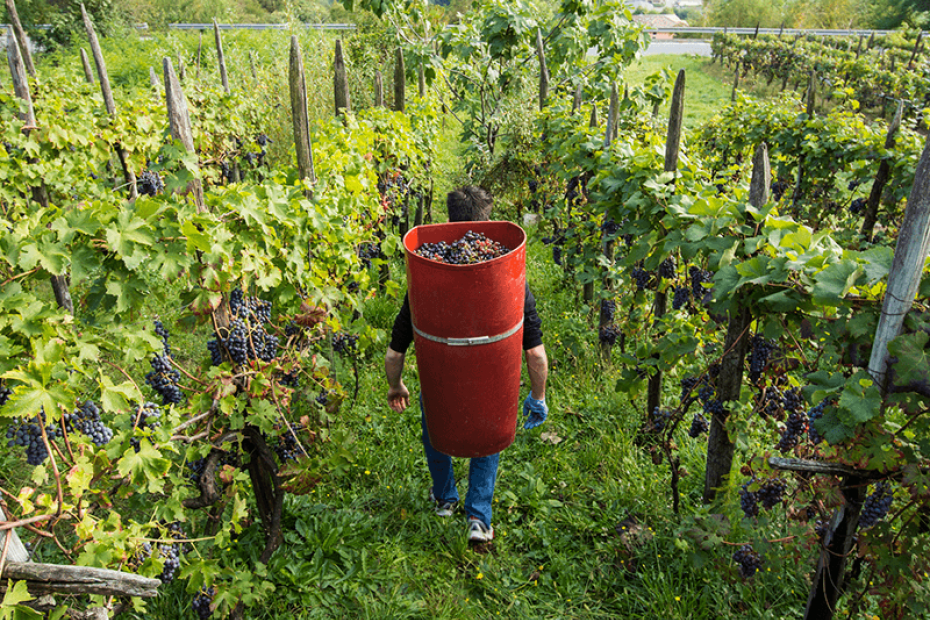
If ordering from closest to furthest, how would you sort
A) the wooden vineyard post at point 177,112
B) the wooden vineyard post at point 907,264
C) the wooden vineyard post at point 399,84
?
the wooden vineyard post at point 907,264 → the wooden vineyard post at point 177,112 → the wooden vineyard post at point 399,84

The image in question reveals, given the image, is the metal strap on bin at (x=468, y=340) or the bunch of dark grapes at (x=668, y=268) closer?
the metal strap on bin at (x=468, y=340)

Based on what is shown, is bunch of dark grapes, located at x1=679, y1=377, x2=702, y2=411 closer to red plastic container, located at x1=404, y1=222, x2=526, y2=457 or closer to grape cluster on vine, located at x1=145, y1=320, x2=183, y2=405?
red plastic container, located at x1=404, y1=222, x2=526, y2=457

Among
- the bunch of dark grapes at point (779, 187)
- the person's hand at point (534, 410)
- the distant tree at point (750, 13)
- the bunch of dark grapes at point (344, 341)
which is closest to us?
the person's hand at point (534, 410)

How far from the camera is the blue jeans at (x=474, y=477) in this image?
2672 millimetres

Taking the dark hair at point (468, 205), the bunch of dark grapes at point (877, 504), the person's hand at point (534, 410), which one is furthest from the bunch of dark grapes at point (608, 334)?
the bunch of dark grapes at point (877, 504)

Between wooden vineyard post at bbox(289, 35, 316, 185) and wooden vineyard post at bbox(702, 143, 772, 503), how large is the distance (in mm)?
2017

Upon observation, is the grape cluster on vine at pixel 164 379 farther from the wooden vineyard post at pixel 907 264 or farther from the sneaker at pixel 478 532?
the wooden vineyard post at pixel 907 264

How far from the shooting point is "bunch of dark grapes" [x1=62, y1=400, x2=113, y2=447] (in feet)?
5.86

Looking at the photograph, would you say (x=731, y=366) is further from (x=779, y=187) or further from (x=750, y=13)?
(x=750, y=13)

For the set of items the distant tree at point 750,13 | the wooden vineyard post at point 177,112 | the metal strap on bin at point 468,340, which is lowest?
the metal strap on bin at point 468,340

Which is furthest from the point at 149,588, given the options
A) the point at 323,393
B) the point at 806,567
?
the point at 806,567

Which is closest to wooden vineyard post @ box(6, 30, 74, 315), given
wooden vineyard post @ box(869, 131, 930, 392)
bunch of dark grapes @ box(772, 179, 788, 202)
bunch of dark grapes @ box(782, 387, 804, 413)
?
bunch of dark grapes @ box(782, 387, 804, 413)

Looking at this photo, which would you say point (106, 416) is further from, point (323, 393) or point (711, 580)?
point (711, 580)

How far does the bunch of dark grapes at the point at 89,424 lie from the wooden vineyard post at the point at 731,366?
2.01 metres
